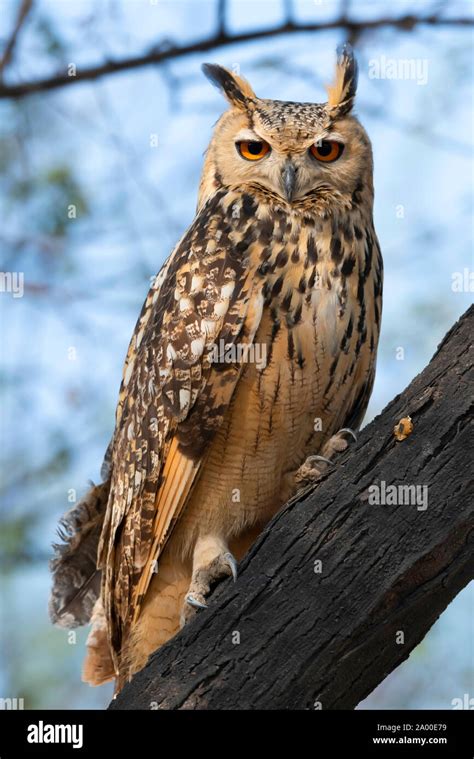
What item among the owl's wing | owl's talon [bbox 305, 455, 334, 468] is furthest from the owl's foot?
the owl's wing

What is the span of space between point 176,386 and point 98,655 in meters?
1.09

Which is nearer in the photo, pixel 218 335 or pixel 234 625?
pixel 234 625

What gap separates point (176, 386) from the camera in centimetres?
283

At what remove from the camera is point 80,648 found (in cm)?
530

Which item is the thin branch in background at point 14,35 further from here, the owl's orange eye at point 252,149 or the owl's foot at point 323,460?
the owl's foot at point 323,460

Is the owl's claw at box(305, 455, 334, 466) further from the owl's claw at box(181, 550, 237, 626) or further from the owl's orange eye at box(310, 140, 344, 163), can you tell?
the owl's orange eye at box(310, 140, 344, 163)

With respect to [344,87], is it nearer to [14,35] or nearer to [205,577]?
[205,577]

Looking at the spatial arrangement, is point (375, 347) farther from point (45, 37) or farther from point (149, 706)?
point (45, 37)

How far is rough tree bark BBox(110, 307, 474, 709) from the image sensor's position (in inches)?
86.2

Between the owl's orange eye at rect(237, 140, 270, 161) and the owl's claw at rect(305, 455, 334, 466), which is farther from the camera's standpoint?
the owl's orange eye at rect(237, 140, 270, 161)

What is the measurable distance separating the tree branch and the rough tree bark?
2123mm

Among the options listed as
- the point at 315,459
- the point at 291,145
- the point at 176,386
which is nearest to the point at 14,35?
the point at 291,145
